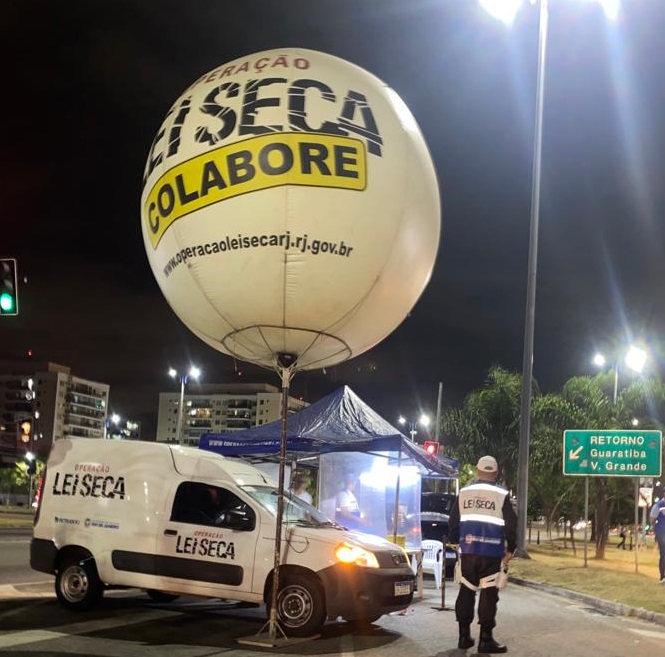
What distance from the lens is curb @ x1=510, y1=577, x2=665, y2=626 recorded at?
10443 mm

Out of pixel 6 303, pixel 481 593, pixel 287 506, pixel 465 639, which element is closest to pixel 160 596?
pixel 287 506

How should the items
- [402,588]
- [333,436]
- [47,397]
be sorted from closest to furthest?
[402,588] → [333,436] → [47,397]

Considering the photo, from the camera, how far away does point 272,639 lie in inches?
293

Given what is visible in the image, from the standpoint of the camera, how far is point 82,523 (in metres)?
9.18

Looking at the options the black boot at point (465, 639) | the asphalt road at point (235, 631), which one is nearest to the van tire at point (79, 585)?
the asphalt road at point (235, 631)

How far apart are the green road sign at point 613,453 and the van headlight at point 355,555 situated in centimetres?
1071

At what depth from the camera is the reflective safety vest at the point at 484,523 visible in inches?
298

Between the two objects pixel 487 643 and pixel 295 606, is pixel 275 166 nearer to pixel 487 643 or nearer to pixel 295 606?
pixel 295 606

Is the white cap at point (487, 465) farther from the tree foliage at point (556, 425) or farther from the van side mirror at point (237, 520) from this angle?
the tree foliage at point (556, 425)

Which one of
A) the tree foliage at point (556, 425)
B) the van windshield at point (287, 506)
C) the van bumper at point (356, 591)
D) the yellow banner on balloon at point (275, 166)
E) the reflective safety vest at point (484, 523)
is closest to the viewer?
the yellow banner on balloon at point (275, 166)

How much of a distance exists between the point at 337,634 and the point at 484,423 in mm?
29417

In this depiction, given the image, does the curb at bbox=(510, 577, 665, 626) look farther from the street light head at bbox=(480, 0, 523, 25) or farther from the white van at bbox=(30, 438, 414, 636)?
the street light head at bbox=(480, 0, 523, 25)

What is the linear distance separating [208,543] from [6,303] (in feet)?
25.9

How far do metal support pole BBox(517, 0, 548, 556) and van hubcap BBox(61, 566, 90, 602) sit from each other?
13.8 m
